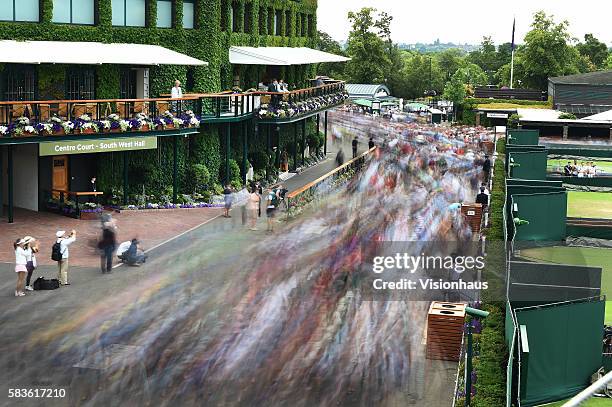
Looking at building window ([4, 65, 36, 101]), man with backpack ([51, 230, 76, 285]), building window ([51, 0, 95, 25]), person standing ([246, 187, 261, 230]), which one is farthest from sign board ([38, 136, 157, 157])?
man with backpack ([51, 230, 76, 285])

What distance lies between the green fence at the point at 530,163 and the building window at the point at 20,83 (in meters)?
22.9

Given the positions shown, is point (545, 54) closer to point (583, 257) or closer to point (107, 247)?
point (583, 257)

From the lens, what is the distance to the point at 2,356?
22.2 metres

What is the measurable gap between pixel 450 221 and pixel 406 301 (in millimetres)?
10604

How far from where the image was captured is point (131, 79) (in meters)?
43.7

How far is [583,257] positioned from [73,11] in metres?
20.9

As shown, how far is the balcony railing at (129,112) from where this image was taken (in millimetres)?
35125

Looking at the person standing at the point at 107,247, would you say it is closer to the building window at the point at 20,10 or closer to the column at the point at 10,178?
the column at the point at 10,178

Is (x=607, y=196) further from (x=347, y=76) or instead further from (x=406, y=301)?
(x=347, y=76)

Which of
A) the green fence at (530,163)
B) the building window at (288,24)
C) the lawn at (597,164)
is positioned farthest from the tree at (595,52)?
the green fence at (530,163)

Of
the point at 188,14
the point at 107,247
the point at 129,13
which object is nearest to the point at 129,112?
the point at 129,13

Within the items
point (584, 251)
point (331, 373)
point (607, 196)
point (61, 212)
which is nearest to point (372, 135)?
point (607, 196)

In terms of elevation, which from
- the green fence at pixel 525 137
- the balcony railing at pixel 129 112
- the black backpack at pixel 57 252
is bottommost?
the black backpack at pixel 57 252

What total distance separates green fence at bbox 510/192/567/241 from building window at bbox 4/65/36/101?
1746 cm
